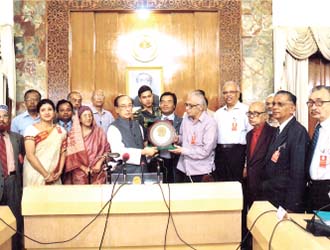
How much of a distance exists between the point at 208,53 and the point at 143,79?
2.89 feet

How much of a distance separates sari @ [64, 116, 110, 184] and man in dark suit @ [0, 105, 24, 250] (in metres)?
0.41

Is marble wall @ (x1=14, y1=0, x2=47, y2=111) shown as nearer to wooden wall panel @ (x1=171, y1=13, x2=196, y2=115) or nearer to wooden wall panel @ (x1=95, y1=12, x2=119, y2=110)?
wooden wall panel @ (x1=95, y1=12, x2=119, y2=110)

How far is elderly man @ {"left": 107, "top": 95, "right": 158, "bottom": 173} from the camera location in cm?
297

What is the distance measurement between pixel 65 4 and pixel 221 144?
2.75 meters

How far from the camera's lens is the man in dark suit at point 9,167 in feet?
10.6

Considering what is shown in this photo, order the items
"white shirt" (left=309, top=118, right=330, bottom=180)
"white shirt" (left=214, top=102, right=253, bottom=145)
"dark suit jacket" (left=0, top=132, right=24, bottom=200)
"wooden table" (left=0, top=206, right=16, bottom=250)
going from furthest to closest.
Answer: "white shirt" (left=214, top=102, right=253, bottom=145) → "dark suit jacket" (left=0, top=132, right=24, bottom=200) → "white shirt" (left=309, top=118, right=330, bottom=180) → "wooden table" (left=0, top=206, right=16, bottom=250)

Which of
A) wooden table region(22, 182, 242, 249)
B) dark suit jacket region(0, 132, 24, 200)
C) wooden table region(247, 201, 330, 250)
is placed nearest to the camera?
wooden table region(247, 201, 330, 250)

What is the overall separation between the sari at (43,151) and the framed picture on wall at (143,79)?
203cm

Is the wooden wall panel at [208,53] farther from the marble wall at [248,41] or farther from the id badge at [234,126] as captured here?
the id badge at [234,126]

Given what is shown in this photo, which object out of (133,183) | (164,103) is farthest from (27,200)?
(164,103)

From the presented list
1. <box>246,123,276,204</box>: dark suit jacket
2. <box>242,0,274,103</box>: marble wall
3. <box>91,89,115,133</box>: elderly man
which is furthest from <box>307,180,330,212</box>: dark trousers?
<box>242,0,274,103</box>: marble wall

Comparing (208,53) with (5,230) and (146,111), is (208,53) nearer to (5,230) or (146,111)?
(146,111)

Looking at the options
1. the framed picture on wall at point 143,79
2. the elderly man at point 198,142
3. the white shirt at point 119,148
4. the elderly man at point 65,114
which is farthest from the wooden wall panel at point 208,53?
the white shirt at point 119,148

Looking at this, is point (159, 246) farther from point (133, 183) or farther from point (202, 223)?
point (133, 183)
